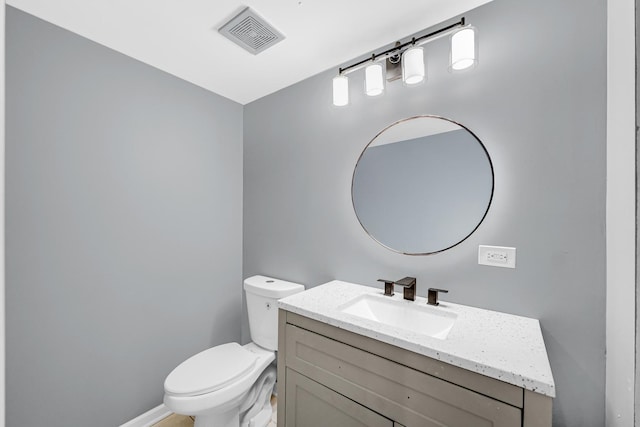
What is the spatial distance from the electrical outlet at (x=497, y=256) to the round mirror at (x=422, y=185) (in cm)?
10

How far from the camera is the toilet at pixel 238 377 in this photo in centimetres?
139

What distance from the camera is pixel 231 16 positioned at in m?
1.37

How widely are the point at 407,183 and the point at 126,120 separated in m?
1.70

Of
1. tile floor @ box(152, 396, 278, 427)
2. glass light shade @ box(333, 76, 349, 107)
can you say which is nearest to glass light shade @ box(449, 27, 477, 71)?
glass light shade @ box(333, 76, 349, 107)

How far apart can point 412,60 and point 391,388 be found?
1406 millimetres

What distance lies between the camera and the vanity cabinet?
812 mm

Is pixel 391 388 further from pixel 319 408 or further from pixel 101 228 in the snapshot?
pixel 101 228

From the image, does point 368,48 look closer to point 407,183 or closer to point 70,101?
point 407,183

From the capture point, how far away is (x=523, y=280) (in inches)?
47.0

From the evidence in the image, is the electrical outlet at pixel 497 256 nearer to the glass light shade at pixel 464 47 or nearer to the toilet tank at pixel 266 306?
the glass light shade at pixel 464 47

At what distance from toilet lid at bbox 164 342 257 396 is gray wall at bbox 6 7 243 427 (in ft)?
1.29

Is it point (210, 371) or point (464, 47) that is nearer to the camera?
point (464, 47)

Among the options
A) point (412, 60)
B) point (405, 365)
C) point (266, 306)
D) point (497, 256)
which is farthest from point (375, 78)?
point (266, 306)

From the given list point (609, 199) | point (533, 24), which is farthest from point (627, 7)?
point (609, 199)
